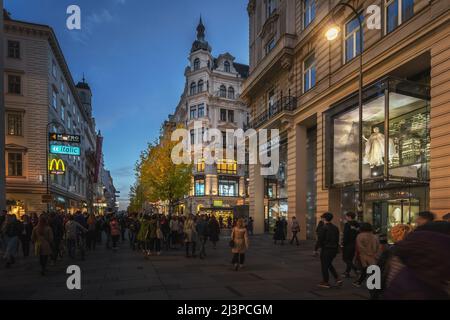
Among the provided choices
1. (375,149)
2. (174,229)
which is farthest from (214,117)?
(375,149)

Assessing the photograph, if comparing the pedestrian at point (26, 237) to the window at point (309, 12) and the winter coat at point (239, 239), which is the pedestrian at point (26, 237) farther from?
the window at point (309, 12)

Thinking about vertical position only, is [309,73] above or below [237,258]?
above

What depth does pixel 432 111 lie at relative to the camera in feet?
44.4

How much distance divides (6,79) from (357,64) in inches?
1160

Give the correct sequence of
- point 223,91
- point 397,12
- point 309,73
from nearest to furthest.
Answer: point 397,12
point 309,73
point 223,91

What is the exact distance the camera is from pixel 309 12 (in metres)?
23.7

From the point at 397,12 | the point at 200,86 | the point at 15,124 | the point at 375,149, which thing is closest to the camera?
the point at 397,12

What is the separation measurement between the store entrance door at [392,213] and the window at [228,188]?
125 feet

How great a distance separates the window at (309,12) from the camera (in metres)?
23.1

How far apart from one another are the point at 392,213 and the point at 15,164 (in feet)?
99.1

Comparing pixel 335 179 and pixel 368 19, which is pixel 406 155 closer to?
pixel 335 179

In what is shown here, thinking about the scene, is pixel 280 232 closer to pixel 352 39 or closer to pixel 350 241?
pixel 352 39

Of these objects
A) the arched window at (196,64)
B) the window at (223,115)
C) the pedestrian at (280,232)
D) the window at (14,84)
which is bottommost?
the pedestrian at (280,232)

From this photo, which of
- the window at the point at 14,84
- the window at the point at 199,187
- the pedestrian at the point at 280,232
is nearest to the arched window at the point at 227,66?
the window at the point at 199,187
